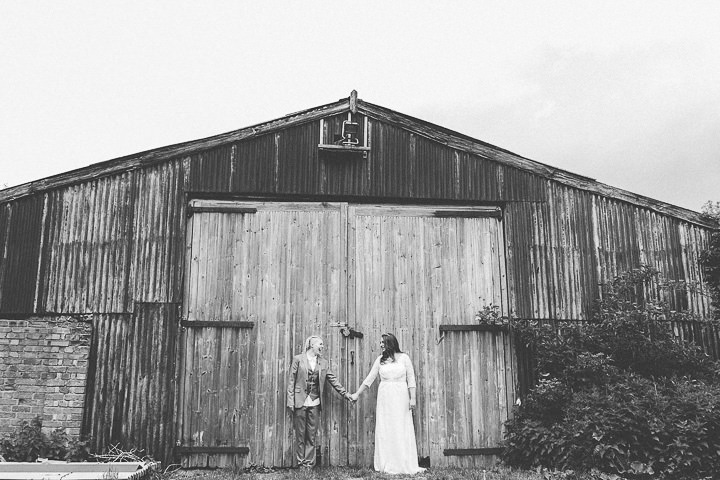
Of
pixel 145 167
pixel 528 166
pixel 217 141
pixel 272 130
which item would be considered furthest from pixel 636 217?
pixel 145 167

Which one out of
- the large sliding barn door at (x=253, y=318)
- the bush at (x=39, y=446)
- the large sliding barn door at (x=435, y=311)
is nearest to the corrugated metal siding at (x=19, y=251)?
the bush at (x=39, y=446)

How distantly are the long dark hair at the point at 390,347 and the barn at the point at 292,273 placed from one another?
1.57 feet

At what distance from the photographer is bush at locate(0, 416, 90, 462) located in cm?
847

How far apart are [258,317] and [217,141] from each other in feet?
9.00

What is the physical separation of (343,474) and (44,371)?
4.41 metres

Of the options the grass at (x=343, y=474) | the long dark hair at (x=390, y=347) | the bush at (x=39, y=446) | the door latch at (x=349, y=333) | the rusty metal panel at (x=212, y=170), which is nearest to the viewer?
the grass at (x=343, y=474)

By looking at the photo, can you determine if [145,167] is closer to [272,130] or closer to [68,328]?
[272,130]

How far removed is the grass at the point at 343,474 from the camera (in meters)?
8.28

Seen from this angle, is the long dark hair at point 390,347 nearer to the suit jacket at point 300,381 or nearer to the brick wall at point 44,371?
the suit jacket at point 300,381

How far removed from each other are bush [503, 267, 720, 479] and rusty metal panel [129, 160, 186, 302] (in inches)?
205

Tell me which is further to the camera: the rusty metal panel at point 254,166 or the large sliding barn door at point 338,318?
the rusty metal panel at point 254,166

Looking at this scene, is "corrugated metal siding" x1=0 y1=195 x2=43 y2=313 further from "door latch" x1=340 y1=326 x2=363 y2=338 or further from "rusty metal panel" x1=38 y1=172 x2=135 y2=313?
"door latch" x1=340 y1=326 x2=363 y2=338

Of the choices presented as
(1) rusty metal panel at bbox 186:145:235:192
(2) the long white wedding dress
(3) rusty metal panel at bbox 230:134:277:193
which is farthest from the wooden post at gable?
(2) the long white wedding dress

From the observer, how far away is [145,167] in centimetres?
972
